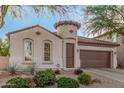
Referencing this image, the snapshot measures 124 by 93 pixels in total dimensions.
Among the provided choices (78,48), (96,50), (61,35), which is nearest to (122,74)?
(96,50)

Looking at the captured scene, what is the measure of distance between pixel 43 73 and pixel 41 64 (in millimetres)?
646

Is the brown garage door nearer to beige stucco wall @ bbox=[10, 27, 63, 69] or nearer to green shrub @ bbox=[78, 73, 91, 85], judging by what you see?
green shrub @ bbox=[78, 73, 91, 85]

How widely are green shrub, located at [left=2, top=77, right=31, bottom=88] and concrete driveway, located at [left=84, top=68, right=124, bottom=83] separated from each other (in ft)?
10.0

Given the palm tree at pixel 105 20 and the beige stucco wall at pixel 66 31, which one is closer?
the beige stucco wall at pixel 66 31

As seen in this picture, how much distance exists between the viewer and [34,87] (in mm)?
10477

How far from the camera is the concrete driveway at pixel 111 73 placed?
11530 mm

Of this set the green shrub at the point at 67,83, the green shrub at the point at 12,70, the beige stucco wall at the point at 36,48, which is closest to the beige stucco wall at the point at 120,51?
the green shrub at the point at 67,83

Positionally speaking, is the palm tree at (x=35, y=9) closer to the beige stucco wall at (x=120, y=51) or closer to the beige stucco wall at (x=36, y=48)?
the beige stucco wall at (x=36, y=48)

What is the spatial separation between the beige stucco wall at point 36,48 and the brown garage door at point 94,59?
44.5 inches

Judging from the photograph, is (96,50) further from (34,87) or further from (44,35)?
(34,87)

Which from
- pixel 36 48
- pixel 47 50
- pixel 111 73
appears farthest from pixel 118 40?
Result: pixel 36 48

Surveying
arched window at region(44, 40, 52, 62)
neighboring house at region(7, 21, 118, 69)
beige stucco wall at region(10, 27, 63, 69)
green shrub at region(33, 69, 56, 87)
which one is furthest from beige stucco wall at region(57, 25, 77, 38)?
green shrub at region(33, 69, 56, 87)

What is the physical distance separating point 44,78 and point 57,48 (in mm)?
1666
